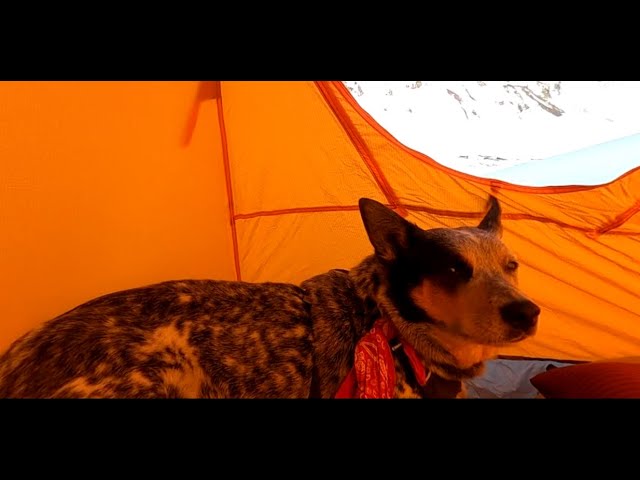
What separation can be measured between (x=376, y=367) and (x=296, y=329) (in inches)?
12.6

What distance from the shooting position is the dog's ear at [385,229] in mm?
1723

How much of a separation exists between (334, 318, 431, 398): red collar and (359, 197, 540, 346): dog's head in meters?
0.10

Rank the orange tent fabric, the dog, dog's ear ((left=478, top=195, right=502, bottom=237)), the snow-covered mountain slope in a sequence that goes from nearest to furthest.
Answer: the dog < the orange tent fabric < dog's ear ((left=478, top=195, right=502, bottom=237)) < the snow-covered mountain slope

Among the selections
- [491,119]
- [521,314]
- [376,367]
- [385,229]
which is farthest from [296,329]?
[491,119]

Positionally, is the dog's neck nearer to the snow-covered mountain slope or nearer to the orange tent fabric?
the orange tent fabric

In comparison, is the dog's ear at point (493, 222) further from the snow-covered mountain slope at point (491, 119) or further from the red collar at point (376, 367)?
the red collar at point (376, 367)

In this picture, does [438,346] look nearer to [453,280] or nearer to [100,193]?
[453,280]

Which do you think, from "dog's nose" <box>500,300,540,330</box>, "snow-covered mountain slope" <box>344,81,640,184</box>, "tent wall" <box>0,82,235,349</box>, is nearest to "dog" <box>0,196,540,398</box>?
"dog's nose" <box>500,300,540,330</box>

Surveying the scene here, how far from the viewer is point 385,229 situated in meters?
1.75

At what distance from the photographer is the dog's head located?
1532 mm

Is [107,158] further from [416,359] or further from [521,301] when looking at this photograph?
[521,301]
